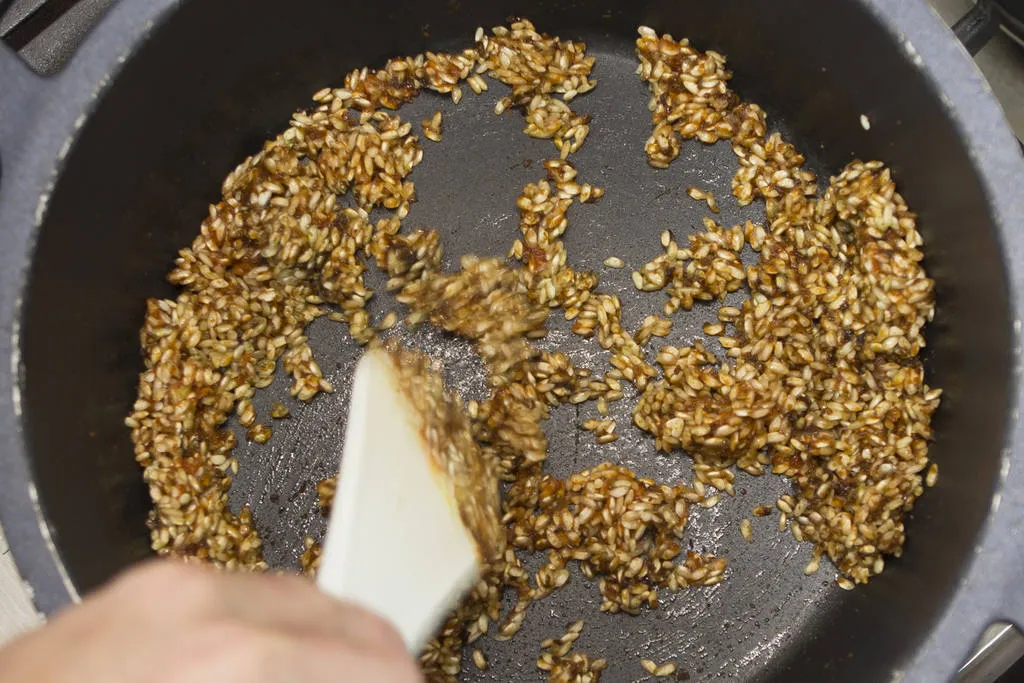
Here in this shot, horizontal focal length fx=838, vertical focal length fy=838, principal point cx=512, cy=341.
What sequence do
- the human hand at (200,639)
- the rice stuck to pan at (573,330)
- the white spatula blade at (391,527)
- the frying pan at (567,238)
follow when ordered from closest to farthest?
the human hand at (200,639) < the white spatula blade at (391,527) < the frying pan at (567,238) < the rice stuck to pan at (573,330)

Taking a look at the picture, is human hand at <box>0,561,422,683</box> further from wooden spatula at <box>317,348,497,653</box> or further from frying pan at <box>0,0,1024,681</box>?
frying pan at <box>0,0,1024,681</box>

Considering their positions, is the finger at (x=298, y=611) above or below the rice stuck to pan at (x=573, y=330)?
above

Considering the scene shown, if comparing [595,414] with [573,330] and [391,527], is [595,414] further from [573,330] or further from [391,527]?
[391,527]

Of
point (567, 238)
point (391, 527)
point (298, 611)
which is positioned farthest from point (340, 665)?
point (567, 238)

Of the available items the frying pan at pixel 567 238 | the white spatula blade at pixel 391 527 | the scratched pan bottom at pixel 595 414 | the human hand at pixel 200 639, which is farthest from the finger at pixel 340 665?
the scratched pan bottom at pixel 595 414

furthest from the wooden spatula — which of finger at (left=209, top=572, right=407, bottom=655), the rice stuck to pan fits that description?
the rice stuck to pan

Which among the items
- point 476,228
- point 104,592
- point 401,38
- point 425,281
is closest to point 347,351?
point 425,281

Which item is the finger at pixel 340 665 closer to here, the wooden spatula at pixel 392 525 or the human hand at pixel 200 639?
the human hand at pixel 200 639
